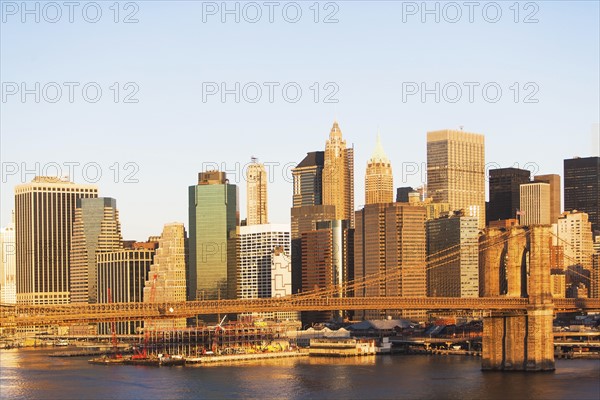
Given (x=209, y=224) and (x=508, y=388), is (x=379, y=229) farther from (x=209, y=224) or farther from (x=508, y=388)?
(x=508, y=388)

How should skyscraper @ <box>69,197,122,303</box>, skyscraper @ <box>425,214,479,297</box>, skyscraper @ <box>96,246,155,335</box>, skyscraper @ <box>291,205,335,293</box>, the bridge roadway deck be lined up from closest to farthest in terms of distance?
the bridge roadway deck → skyscraper @ <box>425,214,479,297</box> → skyscraper @ <box>96,246,155,335</box> → skyscraper @ <box>291,205,335,293</box> → skyscraper @ <box>69,197,122,303</box>

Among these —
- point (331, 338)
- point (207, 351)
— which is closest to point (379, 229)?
point (331, 338)

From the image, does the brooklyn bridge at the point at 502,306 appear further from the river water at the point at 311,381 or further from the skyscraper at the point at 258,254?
the skyscraper at the point at 258,254

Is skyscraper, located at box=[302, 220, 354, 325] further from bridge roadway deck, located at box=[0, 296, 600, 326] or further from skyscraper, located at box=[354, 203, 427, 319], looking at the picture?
bridge roadway deck, located at box=[0, 296, 600, 326]

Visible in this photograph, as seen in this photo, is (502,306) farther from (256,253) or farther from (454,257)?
(256,253)

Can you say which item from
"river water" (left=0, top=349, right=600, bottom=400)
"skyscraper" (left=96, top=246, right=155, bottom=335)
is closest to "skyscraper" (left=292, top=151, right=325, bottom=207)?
"skyscraper" (left=96, top=246, right=155, bottom=335)

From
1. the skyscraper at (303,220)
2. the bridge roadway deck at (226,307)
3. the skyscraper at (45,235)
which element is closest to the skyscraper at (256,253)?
the skyscraper at (303,220)

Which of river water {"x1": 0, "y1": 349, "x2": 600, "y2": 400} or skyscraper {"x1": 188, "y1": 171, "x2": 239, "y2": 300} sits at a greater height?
skyscraper {"x1": 188, "y1": 171, "x2": 239, "y2": 300}
